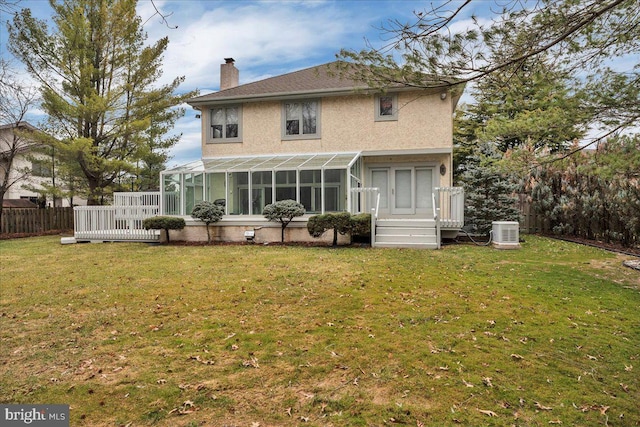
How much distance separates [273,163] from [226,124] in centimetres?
369

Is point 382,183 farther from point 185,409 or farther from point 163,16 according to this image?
point 185,409

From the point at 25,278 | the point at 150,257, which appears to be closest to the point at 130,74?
the point at 150,257

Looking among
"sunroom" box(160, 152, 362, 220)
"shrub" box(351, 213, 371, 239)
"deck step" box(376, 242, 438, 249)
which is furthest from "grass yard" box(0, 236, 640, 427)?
"sunroom" box(160, 152, 362, 220)

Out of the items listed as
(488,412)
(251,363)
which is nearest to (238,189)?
(251,363)

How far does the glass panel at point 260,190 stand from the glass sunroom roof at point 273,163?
494 millimetres

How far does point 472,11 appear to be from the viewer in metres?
3.70

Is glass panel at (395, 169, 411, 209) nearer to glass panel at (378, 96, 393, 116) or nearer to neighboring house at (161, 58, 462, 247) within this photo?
neighboring house at (161, 58, 462, 247)

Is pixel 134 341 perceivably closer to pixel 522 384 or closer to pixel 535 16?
pixel 522 384

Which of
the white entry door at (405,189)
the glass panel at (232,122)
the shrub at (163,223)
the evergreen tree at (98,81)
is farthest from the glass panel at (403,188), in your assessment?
the evergreen tree at (98,81)

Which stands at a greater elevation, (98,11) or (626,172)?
(98,11)

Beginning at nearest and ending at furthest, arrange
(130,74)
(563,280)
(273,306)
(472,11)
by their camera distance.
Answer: (472,11)
(273,306)
(563,280)
(130,74)

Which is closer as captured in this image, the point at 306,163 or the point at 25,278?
the point at 25,278

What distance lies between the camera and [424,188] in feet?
47.8

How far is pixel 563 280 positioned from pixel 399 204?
316 inches
